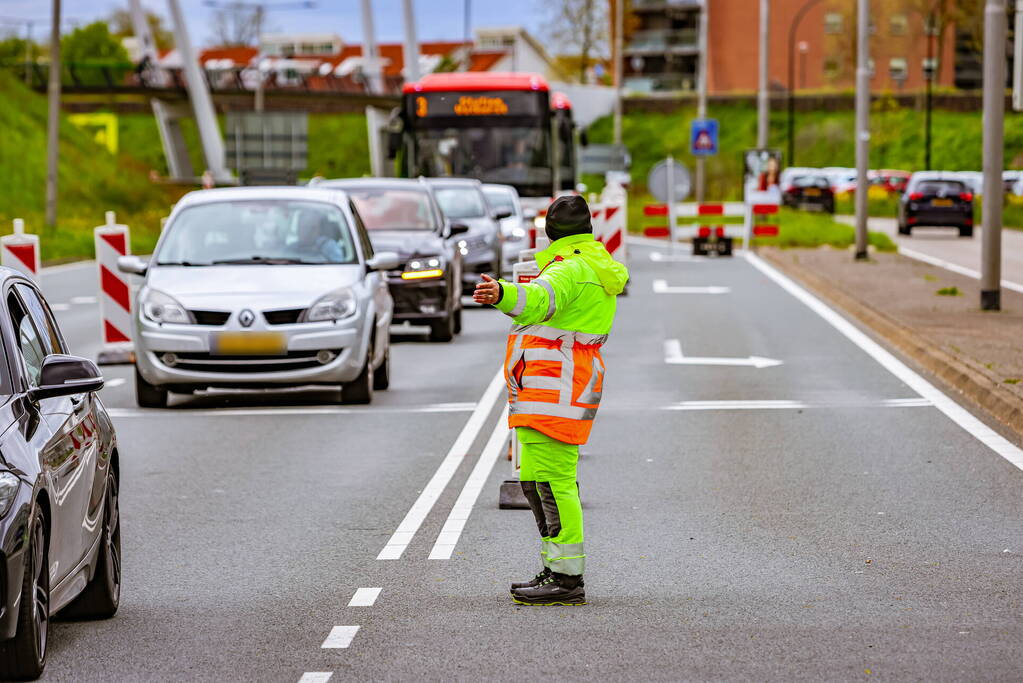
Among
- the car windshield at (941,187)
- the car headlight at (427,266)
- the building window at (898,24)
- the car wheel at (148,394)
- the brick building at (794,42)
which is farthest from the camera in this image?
the building window at (898,24)

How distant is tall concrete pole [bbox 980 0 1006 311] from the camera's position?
68.2 feet

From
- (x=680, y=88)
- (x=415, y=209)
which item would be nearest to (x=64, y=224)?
(x=415, y=209)

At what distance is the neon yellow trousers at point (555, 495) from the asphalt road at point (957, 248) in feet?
73.3

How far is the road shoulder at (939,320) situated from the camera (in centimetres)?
1454

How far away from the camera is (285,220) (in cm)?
1566

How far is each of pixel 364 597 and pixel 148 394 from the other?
7424mm

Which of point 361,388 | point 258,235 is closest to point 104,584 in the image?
point 361,388

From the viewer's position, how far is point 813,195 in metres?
67.1

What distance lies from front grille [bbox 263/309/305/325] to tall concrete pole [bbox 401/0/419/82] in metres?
51.8

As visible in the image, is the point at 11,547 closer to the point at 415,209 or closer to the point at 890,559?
the point at 890,559

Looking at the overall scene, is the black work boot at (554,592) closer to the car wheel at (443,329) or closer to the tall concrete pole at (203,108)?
the car wheel at (443,329)

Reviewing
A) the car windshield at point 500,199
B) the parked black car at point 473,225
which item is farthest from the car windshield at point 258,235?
the car windshield at point 500,199

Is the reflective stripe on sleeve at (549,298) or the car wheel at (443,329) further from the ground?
the reflective stripe on sleeve at (549,298)

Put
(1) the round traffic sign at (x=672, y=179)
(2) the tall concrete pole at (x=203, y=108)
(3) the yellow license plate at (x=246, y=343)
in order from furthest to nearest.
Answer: (2) the tall concrete pole at (x=203, y=108)
(1) the round traffic sign at (x=672, y=179)
(3) the yellow license plate at (x=246, y=343)
